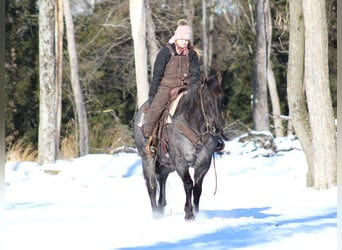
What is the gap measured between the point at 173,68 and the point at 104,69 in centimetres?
2530

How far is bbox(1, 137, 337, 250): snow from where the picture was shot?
9891mm

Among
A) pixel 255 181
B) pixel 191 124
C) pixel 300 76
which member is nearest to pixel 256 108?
pixel 255 181

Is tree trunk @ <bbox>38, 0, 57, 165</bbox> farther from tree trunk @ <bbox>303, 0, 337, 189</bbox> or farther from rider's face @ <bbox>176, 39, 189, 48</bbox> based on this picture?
rider's face @ <bbox>176, 39, 189, 48</bbox>

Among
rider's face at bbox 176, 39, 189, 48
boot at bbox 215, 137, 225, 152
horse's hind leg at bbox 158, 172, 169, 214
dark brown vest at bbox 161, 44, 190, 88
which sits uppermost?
rider's face at bbox 176, 39, 189, 48

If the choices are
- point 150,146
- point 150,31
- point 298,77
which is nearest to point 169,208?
point 150,146

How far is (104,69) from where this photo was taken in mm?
36750

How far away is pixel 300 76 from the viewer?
52.5ft

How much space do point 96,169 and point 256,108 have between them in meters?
10.1

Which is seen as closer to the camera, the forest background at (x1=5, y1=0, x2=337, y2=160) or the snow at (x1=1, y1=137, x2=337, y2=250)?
the snow at (x1=1, y1=137, x2=337, y2=250)

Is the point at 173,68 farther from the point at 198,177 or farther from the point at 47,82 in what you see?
the point at 47,82

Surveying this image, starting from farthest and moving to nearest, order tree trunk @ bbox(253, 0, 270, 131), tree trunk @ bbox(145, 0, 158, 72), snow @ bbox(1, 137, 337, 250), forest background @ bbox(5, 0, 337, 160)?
forest background @ bbox(5, 0, 337, 160)
tree trunk @ bbox(253, 0, 270, 131)
tree trunk @ bbox(145, 0, 158, 72)
snow @ bbox(1, 137, 337, 250)

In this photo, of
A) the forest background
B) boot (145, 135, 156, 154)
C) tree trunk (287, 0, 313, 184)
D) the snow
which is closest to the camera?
the snow

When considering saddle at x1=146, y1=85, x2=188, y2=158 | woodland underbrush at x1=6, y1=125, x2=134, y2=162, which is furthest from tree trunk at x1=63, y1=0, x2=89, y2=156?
saddle at x1=146, y1=85, x2=188, y2=158

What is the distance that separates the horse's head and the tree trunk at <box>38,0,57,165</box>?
11840 millimetres
